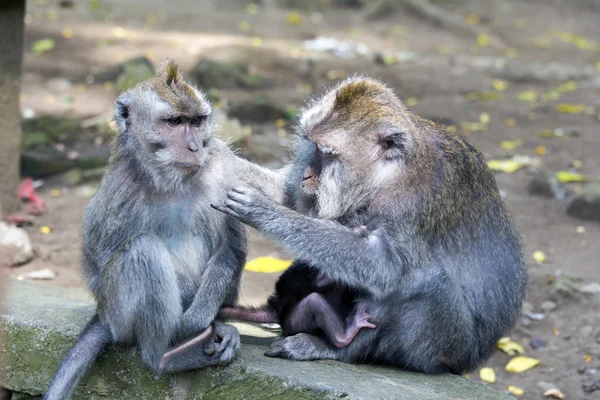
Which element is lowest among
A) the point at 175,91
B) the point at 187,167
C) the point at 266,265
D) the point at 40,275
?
the point at 40,275

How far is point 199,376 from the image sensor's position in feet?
14.3

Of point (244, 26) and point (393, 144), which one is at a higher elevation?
point (393, 144)

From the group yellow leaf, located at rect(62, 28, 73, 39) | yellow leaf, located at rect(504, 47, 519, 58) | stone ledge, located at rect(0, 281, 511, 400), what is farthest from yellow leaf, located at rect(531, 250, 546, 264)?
yellow leaf, located at rect(62, 28, 73, 39)

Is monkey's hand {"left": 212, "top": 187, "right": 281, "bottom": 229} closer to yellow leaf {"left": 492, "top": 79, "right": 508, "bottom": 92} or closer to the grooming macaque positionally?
the grooming macaque

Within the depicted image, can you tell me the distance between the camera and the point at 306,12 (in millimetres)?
18562

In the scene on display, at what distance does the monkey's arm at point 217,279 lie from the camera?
4.25 metres

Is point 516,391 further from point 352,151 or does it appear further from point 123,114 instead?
point 123,114

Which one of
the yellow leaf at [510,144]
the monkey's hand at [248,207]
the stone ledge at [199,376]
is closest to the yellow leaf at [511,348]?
the stone ledge at [199,376]

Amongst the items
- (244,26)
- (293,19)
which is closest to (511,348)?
(244,26)

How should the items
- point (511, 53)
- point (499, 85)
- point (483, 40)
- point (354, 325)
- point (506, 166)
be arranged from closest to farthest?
point (354, 325)
point (506, 166)
point (499, 85)
point (511, 53)
point (483, 40)

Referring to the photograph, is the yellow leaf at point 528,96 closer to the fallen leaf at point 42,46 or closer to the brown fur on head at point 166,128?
the fallen leaf at point 42,46

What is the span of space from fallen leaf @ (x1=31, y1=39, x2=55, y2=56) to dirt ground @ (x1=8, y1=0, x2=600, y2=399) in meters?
0.12

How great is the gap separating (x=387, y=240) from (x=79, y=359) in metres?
1.72

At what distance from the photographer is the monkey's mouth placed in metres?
4.18
